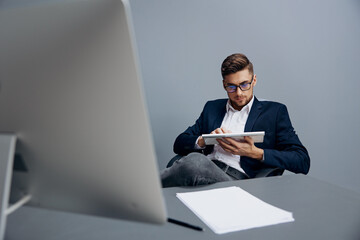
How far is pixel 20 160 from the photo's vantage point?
472mm

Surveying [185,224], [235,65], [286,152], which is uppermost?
[235,65]

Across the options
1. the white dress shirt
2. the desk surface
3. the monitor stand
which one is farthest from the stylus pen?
the white dress shirt

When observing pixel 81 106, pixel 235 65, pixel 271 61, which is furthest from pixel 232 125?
pixel 81 106

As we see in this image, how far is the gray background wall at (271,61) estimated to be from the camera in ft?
7.36

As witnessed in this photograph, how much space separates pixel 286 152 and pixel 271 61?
1.20 metres

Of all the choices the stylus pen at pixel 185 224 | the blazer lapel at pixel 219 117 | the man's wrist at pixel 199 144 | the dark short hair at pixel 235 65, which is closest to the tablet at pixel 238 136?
the man's wrist at pixel 199 144

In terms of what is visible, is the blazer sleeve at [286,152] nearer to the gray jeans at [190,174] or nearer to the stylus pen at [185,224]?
the gray jeans at [190,174]

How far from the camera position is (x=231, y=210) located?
2.47 feet

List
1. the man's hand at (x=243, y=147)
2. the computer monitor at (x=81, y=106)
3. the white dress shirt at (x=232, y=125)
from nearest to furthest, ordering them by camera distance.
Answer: the computer monitor at (x=81, y=106) < the man's hand at (x=243, y=147) < the white dress shirt at (x=232, y=125)

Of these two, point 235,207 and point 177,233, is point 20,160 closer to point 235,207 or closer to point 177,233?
point 177,233

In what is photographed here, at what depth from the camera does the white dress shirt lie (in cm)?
165

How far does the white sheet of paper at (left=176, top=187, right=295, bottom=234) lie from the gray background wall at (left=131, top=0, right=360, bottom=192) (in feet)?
4.70

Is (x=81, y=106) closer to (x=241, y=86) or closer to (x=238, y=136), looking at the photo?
(x=238, y=136)

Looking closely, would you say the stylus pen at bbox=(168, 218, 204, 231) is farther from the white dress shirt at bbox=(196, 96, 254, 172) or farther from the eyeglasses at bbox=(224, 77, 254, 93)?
the eyeglasses at bbox=(224, 77, 254, 93)
